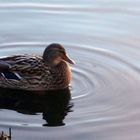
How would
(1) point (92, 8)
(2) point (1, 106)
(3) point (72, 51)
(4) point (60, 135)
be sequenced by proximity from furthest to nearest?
(1) point (92, 8) → (3) point (72, 51) → (2) point (1, 106) → (4) point (60, 135)

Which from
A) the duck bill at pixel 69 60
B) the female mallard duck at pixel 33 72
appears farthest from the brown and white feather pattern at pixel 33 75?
the duck bill at pixel 69 60

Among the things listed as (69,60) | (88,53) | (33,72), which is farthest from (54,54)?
(88,53)

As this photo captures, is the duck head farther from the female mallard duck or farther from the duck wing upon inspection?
the duck wing

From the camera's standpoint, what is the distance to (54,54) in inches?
380

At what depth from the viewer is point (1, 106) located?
8.94 m

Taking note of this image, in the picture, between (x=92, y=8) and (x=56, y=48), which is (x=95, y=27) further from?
(x=56, y=48)

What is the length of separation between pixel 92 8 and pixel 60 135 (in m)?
4.29

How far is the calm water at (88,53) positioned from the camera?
8.20 metres

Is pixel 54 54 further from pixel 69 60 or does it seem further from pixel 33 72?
pixel 33 72

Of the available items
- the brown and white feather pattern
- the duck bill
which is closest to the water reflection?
the brown and white feather pattern

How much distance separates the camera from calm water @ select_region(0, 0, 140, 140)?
820cm

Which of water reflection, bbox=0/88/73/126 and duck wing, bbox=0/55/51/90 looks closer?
water reflection, bbox=0/88/73/126

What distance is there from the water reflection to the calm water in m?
0.13

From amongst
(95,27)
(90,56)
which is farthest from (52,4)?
(90,56)
